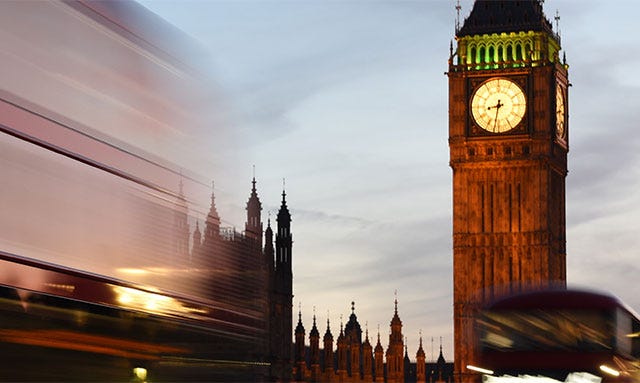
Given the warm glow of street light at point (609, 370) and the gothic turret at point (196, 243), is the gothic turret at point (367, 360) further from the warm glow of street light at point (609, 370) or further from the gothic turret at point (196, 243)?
the gothic turret at point (196, 243)

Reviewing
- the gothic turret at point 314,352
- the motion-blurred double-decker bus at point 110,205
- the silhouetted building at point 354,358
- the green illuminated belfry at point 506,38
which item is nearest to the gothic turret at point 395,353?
the silhouetted building at point 354,358

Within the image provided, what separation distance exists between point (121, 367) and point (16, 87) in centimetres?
212

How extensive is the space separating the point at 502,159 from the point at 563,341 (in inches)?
2278

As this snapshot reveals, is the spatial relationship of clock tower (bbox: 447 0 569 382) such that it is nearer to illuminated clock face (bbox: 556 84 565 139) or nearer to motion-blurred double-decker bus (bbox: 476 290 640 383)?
illuminated clock face (bbox: 556 84 565 139)

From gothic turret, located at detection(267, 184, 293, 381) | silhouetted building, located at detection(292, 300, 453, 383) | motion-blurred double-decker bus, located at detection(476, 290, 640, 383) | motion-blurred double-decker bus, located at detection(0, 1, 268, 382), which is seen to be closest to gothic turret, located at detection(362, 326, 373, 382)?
silhouetted building, located at detection(292, 300, 453, 383)

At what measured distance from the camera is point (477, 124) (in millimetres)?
80375

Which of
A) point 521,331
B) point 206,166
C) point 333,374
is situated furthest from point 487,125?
point 206,166

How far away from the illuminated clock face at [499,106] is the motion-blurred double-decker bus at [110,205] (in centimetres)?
→ 6983

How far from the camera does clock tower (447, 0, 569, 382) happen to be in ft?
263

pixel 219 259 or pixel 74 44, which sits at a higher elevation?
pixel 74 44

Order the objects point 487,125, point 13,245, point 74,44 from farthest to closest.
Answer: point 487,125 < point 74,44 < point 13,245

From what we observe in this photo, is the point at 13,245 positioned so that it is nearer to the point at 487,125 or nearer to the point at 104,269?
the point at 104,269

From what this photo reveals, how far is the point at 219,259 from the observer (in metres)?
10.6

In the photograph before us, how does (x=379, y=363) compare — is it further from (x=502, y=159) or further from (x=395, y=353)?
(x=502, y=159)
